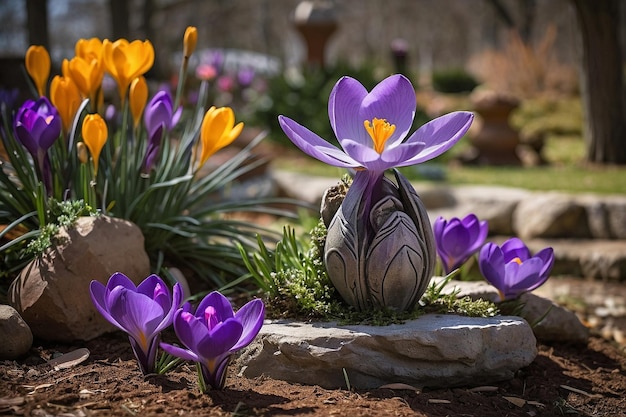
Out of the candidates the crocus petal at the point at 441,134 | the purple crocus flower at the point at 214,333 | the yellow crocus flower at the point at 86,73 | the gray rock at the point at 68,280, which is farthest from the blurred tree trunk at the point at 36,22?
the purple crocus flower at the point at 214,333

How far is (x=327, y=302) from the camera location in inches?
113

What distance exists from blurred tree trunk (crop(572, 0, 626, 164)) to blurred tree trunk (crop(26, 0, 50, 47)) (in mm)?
5429

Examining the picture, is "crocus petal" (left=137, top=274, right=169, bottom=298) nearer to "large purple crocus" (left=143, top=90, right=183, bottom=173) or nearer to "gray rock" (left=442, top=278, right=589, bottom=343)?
"large purple crocus" (left=143, top=90, right=183, bottom=173)

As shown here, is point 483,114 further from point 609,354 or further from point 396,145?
point 396,145

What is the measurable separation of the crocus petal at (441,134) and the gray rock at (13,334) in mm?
1411

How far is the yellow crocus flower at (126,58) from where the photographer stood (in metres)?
3.39

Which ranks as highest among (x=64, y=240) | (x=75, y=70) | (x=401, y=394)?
(x=75, y=70)

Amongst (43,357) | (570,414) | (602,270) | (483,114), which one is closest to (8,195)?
(43,357)

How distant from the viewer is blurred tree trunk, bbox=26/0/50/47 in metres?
7.41

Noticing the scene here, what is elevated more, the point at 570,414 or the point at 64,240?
the point at 64,240

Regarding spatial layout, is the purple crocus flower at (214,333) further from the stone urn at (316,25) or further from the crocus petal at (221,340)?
the stone urn at (316,25)

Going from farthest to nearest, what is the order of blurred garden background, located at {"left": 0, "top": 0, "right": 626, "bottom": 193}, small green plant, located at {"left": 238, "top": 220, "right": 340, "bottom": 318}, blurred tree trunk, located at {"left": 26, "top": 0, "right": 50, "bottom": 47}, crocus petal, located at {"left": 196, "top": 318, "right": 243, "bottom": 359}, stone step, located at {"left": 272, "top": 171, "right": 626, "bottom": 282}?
blurred garden background, located at {"left": 0, "top": 0, "right": 626, "bottom": 193} → blurred tree trunk, located at {"left": 26, "top": 0, "right": 50, "bottom": 47} → stone step, located at {"left": 272, "top": 171, "right": 626, "bottom": 282} → small green plant, located at {"left": 238, "top": 220, "right": 340, "bottom": 318} → crocus petal, located at {"left": 196, "top": 318, "right": 243, "bottom": 359}

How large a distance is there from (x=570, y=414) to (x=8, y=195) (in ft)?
7.95

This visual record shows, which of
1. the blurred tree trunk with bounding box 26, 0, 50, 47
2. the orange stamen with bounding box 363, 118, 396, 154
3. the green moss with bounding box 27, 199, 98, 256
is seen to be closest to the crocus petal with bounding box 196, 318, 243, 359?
the orange stamen with bounding box 363, 118, 396, 154
